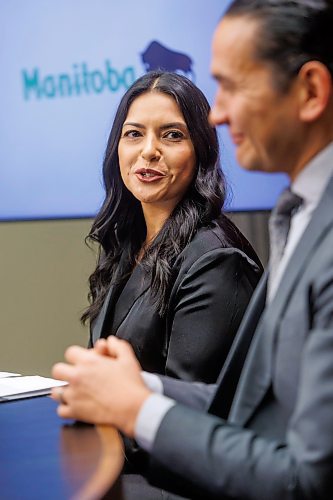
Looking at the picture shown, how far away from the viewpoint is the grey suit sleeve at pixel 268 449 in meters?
1.19

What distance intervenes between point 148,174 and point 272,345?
1.39 m

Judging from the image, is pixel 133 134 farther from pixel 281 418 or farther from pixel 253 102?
pixel 281 418

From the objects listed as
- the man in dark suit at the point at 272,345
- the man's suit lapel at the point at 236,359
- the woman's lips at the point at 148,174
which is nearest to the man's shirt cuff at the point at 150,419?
the man in dark suit at the point at 272,345

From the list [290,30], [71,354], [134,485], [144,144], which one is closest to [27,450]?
[71,354]

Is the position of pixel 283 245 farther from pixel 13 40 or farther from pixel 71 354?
pixel 13 40

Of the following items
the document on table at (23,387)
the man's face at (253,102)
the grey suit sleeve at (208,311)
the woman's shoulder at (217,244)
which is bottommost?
the document on table at (23,387)

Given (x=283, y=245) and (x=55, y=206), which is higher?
(x=283, y=245)

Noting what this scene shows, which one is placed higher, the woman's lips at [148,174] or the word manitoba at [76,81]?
the woman's lips at [148,174]

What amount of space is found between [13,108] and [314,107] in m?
2.82

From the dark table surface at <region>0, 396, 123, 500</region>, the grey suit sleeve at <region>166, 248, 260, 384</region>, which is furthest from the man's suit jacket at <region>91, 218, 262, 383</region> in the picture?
the dark table surface at <region>0, 396, 123, 500</region>

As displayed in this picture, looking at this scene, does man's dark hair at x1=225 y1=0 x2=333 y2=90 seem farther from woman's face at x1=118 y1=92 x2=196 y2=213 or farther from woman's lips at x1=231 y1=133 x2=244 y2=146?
woman's face at x1=118 y1=92 x2=196 y2=213

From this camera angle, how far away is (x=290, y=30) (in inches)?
55.2

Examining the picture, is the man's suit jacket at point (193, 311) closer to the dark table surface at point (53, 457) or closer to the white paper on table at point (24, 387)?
the white paper on table at point (24, 387)

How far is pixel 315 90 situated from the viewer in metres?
1.40
